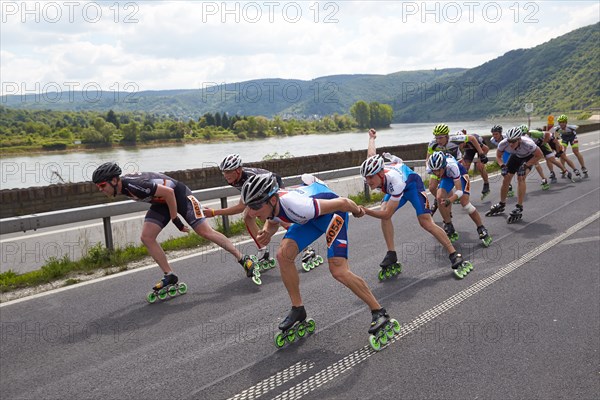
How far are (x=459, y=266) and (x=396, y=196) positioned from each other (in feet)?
4.92

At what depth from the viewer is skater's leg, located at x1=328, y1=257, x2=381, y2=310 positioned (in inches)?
200

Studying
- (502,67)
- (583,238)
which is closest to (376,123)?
(583,238)

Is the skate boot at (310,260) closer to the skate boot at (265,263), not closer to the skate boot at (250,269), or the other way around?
the skate boot at (265,263)

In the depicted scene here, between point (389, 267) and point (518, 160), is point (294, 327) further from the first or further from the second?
point (518, 160)

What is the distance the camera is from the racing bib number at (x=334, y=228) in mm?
5219

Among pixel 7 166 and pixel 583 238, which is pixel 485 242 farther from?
pixel 7 166

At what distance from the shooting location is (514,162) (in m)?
11.8

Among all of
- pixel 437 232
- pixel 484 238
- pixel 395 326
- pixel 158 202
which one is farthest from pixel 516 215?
pixel 158 202

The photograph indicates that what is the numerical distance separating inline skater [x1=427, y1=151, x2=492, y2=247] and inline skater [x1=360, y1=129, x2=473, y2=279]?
2.85ft

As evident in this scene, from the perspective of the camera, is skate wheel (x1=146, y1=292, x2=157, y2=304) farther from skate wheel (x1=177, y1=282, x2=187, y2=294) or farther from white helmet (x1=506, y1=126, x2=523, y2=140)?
white helmet (x1=506, y1=126, x2=523, y2=140)

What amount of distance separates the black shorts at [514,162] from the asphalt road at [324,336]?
360 cm

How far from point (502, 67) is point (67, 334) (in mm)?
212598

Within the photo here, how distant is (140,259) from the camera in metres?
8.49

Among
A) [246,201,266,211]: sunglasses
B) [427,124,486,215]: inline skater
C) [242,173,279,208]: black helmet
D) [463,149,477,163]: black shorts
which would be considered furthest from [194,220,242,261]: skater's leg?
[463,149,477,163]: black shorts
